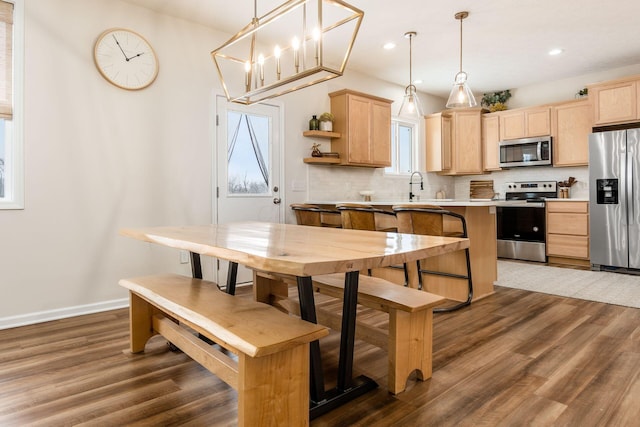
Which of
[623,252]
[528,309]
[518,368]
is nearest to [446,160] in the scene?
[623,252]

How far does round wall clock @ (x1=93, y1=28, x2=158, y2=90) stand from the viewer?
3.27 m

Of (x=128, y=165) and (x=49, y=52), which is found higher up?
(x=49, y=52)

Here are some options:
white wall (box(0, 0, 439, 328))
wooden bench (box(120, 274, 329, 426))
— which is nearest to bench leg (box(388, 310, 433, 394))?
wooden bench (box(120, 274, 329, 426))

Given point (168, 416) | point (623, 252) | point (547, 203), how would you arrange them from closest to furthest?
1. point (168, 416)
2. point (623, 252)
3. point (547, 203)

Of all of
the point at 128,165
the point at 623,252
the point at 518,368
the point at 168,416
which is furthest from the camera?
the point at 623,252

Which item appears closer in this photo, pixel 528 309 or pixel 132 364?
pixel 132 364

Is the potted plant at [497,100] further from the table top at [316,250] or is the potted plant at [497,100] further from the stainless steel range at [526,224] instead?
the table top at [316,250]

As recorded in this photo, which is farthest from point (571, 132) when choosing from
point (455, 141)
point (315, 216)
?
point (315, 216)

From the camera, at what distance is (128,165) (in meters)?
3.41

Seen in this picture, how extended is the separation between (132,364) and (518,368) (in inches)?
82.6

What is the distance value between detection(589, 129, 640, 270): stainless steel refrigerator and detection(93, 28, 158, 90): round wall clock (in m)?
5.01

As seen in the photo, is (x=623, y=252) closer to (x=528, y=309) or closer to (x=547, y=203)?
(x=547, y=203)

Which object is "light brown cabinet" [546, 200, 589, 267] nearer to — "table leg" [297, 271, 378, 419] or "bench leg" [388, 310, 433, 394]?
"bench leg" [388, 310, 433, 394]

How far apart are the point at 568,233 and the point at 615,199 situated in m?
0.70
